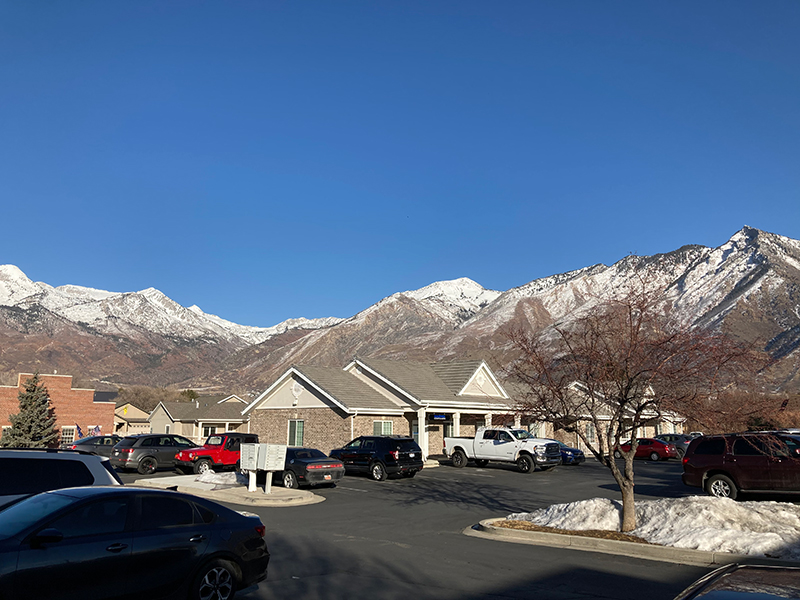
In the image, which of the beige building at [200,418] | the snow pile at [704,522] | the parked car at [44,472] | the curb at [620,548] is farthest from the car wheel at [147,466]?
the beige building at [200,418]

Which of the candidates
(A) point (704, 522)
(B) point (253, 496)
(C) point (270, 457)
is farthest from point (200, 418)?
(A) point (704, 522)

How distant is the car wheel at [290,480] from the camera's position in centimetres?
2233

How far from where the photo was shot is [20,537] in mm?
6289

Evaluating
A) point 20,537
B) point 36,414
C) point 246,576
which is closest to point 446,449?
point 246,576

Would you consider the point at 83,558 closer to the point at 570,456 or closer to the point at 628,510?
the point at 628,510

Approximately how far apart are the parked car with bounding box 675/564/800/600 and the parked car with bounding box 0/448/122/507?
7.90 meters

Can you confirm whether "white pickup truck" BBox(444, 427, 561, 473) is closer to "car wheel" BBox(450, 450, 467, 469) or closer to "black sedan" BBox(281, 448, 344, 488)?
"car wheel" BBox(450, 450, 467, 469)

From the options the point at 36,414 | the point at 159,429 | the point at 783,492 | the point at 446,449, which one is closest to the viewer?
the point at 783,492

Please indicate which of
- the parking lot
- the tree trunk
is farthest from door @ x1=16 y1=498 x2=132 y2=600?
the tree trunk

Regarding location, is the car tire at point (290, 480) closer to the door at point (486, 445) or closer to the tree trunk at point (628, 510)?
the door at point (486, 445)

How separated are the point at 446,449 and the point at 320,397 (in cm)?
697

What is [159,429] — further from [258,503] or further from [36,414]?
[258,503]

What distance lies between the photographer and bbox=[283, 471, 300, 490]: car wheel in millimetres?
22328

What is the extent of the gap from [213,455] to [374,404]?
8.87 m
